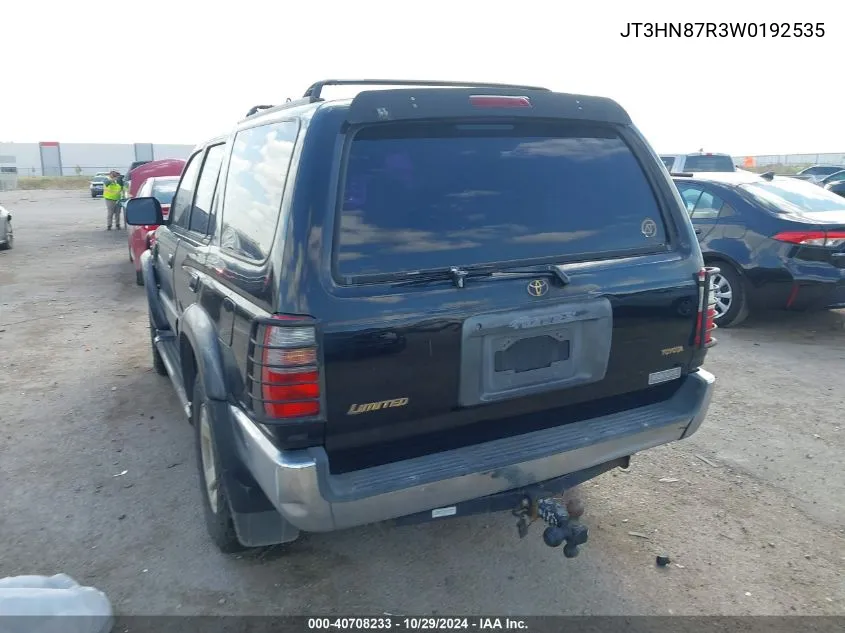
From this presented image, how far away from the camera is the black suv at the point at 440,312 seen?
2480 mm

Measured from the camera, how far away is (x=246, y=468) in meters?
2.91

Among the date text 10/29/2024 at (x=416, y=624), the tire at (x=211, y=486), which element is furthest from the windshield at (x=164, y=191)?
the date text 10/29/2024 at (x=416, y=624)

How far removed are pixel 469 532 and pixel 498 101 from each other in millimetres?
2194

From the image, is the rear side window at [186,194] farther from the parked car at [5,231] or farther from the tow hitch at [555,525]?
the parked car at [5,231]

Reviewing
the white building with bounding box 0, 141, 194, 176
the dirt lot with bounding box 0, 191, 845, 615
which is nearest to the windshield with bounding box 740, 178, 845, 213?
the dirt lot with bounding box 0, 191, 845, 615

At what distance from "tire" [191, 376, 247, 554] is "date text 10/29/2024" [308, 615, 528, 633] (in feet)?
2.08

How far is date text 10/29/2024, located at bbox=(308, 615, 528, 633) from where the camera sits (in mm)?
2904

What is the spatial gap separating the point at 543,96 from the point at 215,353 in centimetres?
186

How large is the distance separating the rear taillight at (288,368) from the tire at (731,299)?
6191 mm

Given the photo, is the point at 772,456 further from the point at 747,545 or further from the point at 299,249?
the point at 299,249

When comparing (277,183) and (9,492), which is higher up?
(277,183)

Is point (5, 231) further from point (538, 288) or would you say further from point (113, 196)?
point (538, 288)

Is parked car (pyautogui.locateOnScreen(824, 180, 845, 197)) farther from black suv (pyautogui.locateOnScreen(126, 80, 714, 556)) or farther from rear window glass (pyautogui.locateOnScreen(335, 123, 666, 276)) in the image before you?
rear window glass (pyautogui.locateOnScreen(335, 123, 666, 276))

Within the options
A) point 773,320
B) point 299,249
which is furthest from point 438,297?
point 773,320
